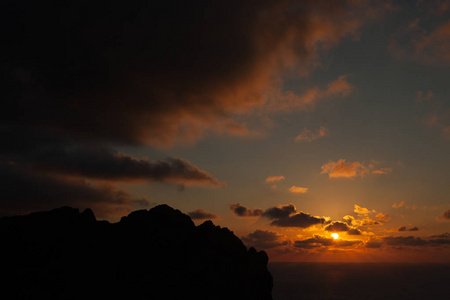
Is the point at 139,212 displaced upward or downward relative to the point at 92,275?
upward

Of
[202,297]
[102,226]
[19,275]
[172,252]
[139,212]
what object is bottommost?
[202,297]

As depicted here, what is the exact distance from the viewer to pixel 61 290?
4097 centimetres

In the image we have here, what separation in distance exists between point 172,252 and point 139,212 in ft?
36.7

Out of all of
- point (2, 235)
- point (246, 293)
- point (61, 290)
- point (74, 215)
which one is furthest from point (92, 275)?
point (246, 293)

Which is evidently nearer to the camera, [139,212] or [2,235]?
[2,235]

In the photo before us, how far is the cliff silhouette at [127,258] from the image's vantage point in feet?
135

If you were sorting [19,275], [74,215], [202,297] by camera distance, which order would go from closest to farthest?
[19,275] → [74,215] → [202,297]

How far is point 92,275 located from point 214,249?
25.9m

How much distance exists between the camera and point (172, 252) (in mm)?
55812

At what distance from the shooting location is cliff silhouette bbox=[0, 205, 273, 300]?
41.3 metres

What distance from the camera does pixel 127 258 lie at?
5122 centimetres

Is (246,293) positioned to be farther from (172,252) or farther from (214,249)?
(172,252)

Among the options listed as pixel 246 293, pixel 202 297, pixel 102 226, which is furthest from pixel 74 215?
pixel 246 293

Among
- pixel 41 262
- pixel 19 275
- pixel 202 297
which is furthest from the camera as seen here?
pixel 202 297
